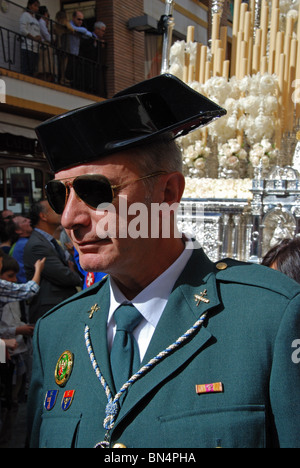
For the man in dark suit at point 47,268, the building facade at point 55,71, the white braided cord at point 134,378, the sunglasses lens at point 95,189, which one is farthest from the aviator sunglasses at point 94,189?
the building facade at point 55,71

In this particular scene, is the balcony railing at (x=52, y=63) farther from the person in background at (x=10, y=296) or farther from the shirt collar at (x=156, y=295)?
the shirt collar at (x=156, y=295)

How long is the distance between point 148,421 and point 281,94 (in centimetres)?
325

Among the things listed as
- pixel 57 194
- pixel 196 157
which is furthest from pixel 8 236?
pixel 57 194

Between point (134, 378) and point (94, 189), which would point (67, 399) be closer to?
point (134, 378)

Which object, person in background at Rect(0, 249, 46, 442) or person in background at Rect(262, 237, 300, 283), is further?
person in background at Rect(0, 249, 46, 442)

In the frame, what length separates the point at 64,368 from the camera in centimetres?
128

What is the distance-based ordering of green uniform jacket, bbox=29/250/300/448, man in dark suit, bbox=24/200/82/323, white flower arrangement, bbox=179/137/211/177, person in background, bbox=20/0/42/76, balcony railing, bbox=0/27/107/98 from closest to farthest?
green uniform jacket, bbox=29/250/300/448 < white flower arrangement, bbox=179/137/211/177 < man in dark suit, bbox=24/200/82/323 < person in background, bbox=20/0/42/76 < balcony railing, bbox=0/27/107/98

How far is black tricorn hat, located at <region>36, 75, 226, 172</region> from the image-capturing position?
1155 millimetres

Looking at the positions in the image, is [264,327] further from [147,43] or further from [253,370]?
[147,43]

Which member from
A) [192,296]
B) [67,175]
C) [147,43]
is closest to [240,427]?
[192,296]

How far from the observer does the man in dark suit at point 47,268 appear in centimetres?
397

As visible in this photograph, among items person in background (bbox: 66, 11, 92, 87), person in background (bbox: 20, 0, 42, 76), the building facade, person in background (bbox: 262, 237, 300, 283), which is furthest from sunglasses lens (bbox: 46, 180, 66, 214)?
person in background (bbox: 66, 11, 92, 87)

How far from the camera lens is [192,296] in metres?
1.22

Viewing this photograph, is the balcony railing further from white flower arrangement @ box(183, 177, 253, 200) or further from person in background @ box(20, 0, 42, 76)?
white flower arrangement @ box(183, 177, 253, 200)
